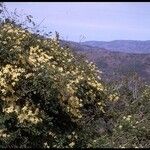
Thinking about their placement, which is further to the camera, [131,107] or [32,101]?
[131,107]

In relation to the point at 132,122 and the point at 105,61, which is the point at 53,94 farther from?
the point at 105,61

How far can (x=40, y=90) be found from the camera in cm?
1019

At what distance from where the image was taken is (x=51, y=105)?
34.1 ft

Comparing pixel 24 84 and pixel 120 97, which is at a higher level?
pixel 24 84

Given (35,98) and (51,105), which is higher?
(35,98)

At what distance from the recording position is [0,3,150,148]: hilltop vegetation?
993 centimetres

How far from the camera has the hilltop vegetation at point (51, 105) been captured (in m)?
9.93

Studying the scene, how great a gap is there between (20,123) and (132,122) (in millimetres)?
2850

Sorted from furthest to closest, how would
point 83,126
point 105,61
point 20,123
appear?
point 105,61 → point 83,126 → point 20,123

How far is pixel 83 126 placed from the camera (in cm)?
1110

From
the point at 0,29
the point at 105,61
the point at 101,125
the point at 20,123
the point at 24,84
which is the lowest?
the point at 105,61

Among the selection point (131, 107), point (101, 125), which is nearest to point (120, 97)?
point (131, 107)

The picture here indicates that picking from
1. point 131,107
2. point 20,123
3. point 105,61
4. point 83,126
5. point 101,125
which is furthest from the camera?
point 105,61

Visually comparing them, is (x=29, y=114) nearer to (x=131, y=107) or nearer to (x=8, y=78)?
(x=8, y=78)
